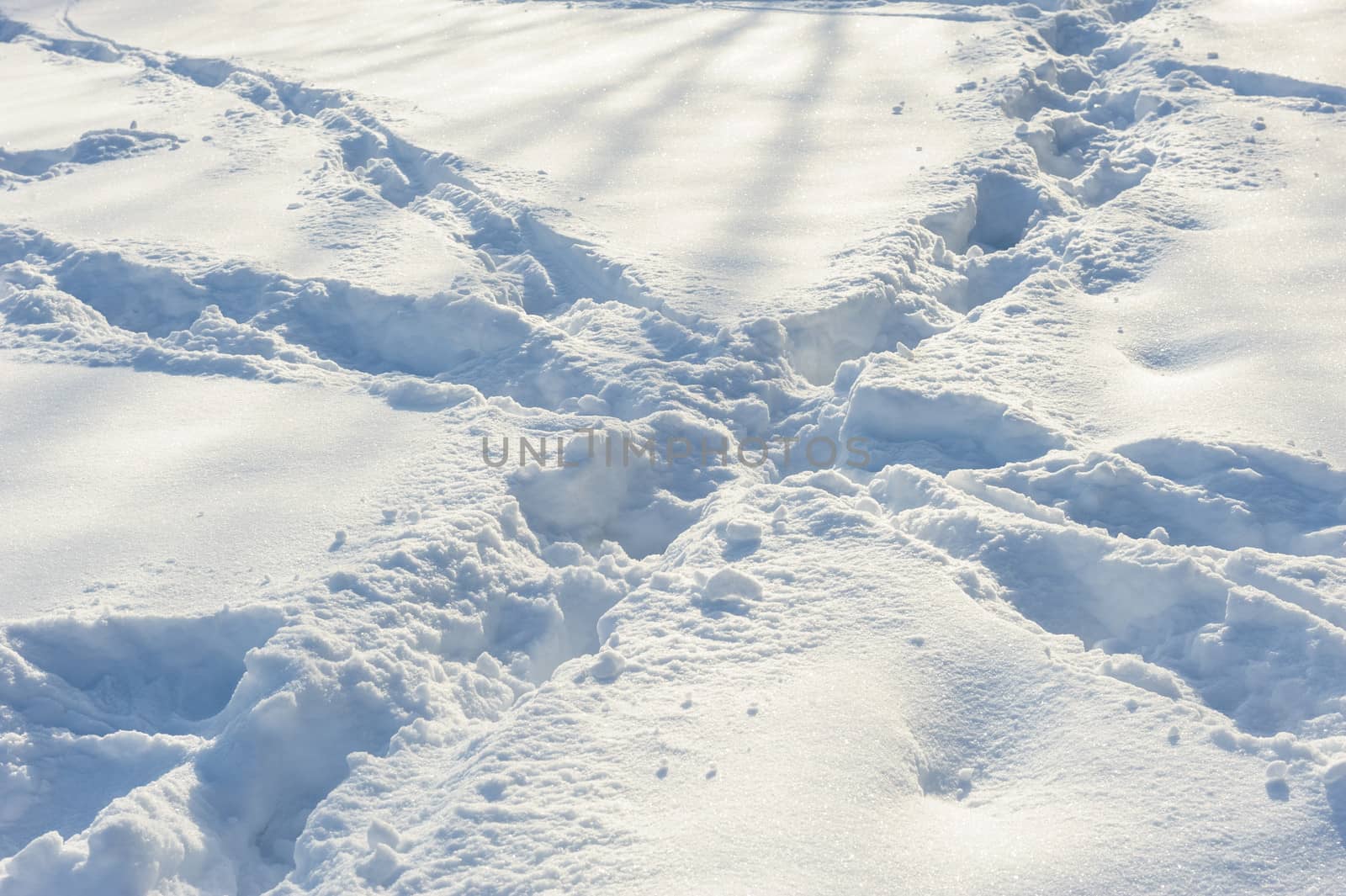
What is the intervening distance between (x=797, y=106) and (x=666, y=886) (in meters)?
4.08

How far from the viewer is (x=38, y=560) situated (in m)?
2.66

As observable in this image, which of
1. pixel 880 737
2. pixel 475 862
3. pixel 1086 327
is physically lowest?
pixel 475 862

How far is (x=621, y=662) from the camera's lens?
7.47 feet

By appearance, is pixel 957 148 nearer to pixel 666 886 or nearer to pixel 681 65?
pixel 681 65

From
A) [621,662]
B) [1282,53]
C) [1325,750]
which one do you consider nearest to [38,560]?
[621,662]

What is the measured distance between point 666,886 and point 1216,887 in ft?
2.78

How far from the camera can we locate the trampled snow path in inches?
74.7

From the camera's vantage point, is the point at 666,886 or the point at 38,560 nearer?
the point at 666,886

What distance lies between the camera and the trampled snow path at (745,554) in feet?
6.23

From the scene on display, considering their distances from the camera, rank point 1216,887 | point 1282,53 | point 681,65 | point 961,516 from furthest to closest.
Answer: point 681,65, point 1282,53, point 961,516, point 1216,887

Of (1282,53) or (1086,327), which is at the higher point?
(1282,53)

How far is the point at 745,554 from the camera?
8.48ft

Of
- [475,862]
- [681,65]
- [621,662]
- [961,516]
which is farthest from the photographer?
[681,65]

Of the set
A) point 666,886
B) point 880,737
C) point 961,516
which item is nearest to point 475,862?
point 666,886
